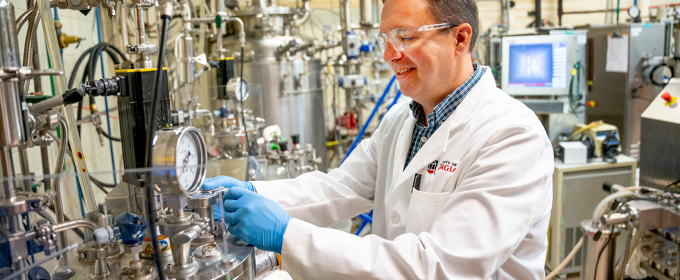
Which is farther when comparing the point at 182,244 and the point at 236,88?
the point at 236,88

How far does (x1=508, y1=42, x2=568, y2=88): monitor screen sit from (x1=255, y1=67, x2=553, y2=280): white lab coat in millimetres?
1949

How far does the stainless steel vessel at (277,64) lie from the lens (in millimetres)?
2918

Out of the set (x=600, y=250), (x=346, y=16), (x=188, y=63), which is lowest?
(x=600, y=250)

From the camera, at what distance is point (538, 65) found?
119 inches

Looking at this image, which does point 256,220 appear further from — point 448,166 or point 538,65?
point 538,65

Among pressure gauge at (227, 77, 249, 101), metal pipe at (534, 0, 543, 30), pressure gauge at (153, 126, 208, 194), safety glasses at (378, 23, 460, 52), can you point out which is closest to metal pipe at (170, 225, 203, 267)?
pressure gauge at (153, 126, 208, 194)

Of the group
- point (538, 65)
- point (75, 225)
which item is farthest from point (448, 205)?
point (538, 65)

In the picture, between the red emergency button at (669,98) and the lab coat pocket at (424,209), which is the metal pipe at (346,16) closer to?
the red emergency button at (669,98)

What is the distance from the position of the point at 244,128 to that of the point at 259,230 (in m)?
1.22

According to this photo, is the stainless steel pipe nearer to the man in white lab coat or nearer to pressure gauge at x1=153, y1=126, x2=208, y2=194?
the man in white lab coat

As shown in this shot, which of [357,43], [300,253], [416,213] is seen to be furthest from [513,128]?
[357,43]

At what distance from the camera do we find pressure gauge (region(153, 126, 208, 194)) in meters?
0.67

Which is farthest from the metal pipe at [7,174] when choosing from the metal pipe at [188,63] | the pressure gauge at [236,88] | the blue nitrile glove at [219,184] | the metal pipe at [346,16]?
the metal pipe at [346,16]

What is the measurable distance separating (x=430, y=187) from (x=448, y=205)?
0.46 ft
